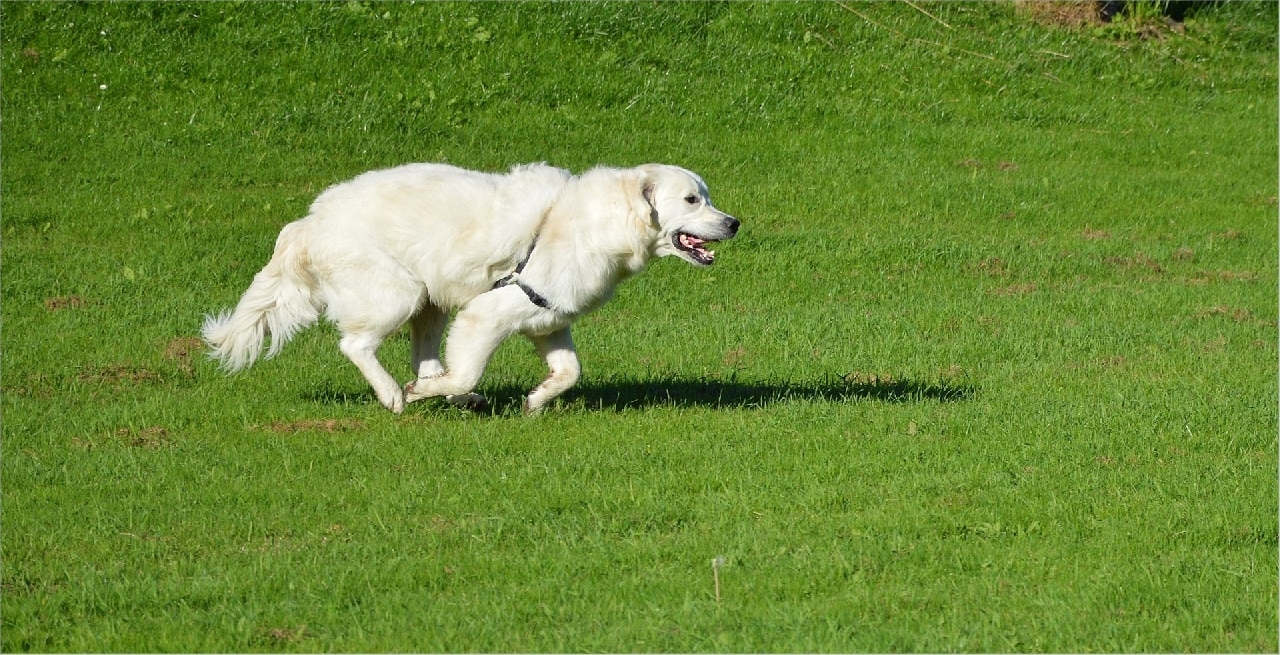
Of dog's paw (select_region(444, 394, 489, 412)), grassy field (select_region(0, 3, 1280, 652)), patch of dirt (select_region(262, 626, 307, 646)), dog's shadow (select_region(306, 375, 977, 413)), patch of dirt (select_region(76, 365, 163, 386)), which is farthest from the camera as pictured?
patch of dirt (select_region(76, 365, 163, 386))

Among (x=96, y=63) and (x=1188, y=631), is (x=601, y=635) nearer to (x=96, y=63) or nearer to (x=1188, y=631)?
(x=1188, y=631)

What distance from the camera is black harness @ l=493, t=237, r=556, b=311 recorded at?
908 cm

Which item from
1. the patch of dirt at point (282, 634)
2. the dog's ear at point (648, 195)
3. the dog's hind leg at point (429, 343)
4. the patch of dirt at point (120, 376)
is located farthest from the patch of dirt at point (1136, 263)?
the patch of dirt at point (282, 634)

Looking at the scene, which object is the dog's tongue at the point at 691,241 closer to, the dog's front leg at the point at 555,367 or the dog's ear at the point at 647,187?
the dog's ear at the point at 647,187

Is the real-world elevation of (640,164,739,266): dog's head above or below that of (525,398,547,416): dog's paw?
above

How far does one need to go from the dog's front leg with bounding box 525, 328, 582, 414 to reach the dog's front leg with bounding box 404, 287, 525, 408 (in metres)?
0.40

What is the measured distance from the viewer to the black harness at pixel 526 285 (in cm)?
908

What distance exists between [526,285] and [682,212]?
1.05m

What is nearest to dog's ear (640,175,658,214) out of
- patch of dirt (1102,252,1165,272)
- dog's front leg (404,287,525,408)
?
dog's front leg (404,287,525,408)

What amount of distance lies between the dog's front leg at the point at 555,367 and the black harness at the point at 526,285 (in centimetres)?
40

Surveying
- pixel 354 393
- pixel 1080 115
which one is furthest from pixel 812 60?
pixel 354 393

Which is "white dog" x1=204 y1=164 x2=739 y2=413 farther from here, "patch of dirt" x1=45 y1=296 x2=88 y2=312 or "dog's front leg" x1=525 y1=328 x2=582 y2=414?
"patch of dirt" x1=45 y1=296 x2=88 y2=312

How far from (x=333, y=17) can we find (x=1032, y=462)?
46.4 ft

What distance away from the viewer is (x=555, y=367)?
31.1ft
